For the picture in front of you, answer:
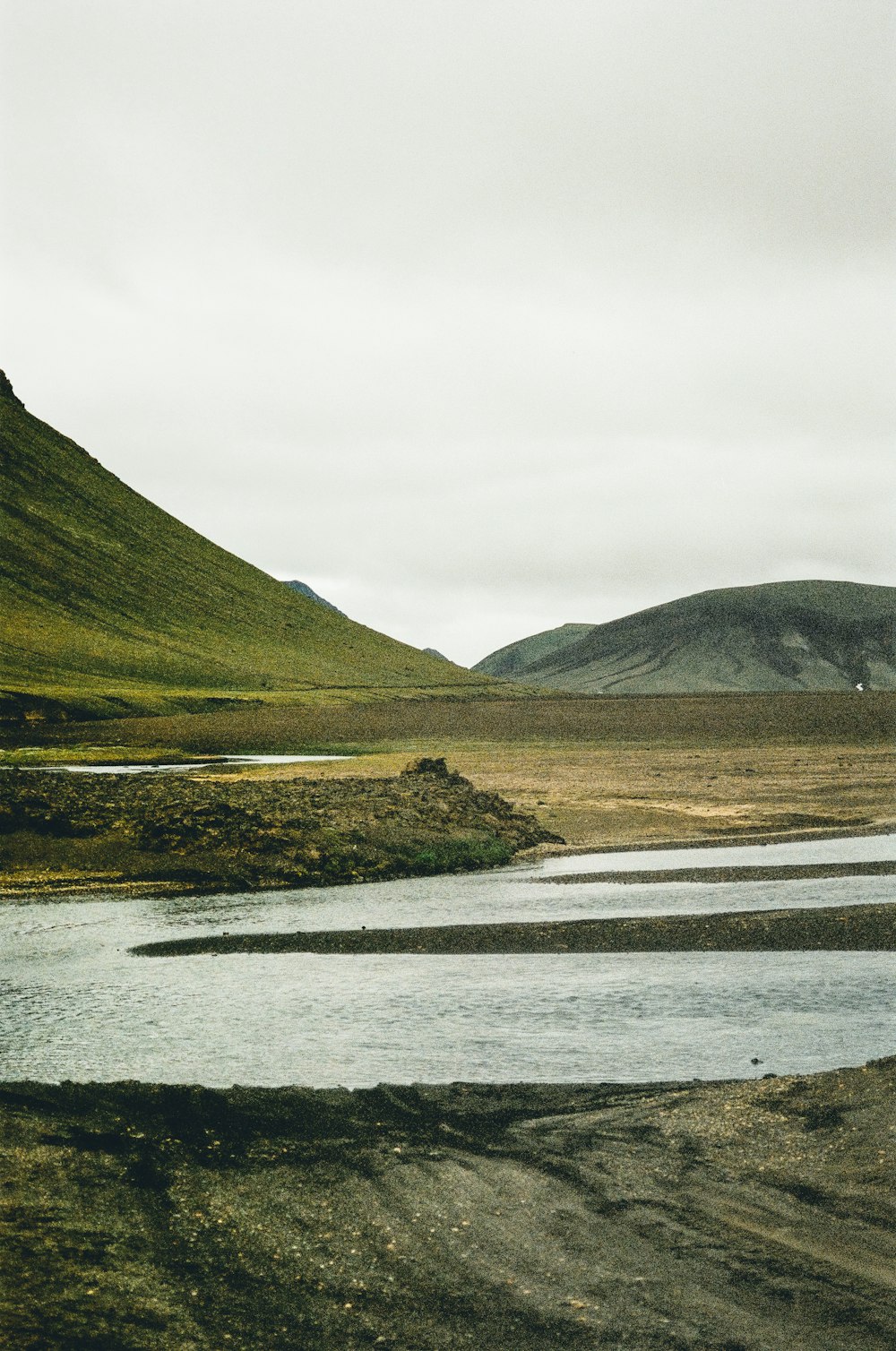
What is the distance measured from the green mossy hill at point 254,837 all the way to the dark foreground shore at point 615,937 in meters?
7.05

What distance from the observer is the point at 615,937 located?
66.7ft

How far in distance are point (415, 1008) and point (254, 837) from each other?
601 inches

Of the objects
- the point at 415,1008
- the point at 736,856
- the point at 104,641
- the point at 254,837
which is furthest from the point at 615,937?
the point at 104,641

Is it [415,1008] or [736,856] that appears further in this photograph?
[736,856]

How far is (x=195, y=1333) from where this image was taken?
7145 mm

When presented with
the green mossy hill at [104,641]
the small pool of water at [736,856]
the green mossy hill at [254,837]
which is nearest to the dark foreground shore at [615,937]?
the green mossy hill at [254,837]

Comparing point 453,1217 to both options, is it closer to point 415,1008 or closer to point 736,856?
point 415,1008

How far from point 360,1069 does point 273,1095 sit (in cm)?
120

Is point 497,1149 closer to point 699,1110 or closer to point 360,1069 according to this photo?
point 699,1110

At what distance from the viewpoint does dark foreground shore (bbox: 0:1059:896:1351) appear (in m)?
7.21

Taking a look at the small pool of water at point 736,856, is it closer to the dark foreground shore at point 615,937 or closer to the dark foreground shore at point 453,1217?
the dark foreground shore at point 615,937

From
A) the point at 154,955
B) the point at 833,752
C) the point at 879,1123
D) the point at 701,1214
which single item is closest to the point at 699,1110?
the point at 879,1123

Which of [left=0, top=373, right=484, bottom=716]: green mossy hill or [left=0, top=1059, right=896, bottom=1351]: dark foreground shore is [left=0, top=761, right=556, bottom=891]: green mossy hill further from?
[left=0, top=373, right=484, bottom=716]: green mossy hill

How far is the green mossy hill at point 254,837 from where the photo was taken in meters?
28.3
